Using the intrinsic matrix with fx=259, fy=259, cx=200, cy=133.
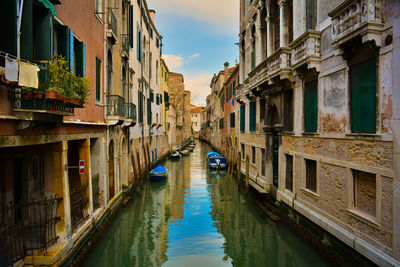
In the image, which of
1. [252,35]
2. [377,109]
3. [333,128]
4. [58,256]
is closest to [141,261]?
[58,256]

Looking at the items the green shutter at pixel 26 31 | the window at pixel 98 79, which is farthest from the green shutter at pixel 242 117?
the green shutter at pixel 26 31

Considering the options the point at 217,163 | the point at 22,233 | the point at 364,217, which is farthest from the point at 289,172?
the point at 217,163

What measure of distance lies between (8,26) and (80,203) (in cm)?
434

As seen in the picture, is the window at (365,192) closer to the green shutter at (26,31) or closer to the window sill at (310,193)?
the window sill at (310,193)

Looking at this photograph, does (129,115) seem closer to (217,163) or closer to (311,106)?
(311,106)

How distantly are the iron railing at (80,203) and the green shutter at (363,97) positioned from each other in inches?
250

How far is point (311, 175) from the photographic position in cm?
739

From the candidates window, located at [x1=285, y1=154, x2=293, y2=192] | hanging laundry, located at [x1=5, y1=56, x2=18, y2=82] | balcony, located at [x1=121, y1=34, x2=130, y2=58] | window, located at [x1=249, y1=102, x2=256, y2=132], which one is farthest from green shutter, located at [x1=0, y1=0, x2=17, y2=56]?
window, located at [x1=249, y1=102, x2=256, y2=132]

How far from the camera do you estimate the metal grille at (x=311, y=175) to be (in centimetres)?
720

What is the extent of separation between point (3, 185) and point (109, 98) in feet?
13.4

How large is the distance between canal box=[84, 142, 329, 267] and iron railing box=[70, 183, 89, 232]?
89cm

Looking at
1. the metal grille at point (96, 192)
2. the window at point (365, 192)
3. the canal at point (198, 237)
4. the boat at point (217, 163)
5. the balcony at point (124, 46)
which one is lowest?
the canal at point (198, 237)

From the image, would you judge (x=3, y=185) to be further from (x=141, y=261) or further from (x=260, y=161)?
(x=260, y=161)

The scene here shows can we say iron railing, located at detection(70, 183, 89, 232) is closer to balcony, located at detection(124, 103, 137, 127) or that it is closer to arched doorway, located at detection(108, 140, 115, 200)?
arched doorway, located at detection(108, 140, 115, 200)
